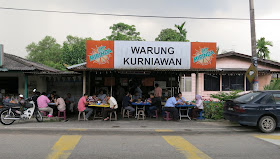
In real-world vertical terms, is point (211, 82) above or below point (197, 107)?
above

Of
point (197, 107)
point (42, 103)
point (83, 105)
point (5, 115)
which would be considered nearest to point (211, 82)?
point (197, 107)

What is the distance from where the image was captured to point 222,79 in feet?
64.1

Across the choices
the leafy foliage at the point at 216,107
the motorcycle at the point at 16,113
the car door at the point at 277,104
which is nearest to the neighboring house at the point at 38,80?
the motorcycle at the point at 16,113

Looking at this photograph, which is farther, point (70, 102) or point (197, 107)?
point (70, 102)

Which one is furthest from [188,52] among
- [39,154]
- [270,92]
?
[39,154]

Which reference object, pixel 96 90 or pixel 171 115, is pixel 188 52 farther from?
pixel 96 90

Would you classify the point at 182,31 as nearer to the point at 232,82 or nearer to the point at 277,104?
the point at 232,82

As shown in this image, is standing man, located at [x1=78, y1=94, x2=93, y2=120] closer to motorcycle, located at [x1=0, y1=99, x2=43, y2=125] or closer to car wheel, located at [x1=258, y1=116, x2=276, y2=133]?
motorcycle, located at [x1=0, y1=99, x2=43, y2=125]

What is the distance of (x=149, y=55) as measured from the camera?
41.0 feet

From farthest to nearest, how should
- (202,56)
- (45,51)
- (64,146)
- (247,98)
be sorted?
(45,51) < (202,56) < (247,98) < (64,146)

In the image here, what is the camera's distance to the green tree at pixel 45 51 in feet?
174

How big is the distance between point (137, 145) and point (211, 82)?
14.1 metres

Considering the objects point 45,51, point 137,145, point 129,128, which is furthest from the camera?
point 45,51

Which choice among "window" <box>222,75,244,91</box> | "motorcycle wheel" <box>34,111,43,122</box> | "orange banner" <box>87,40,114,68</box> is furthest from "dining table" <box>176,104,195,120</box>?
"window" <box>222,75,244,91</box>
